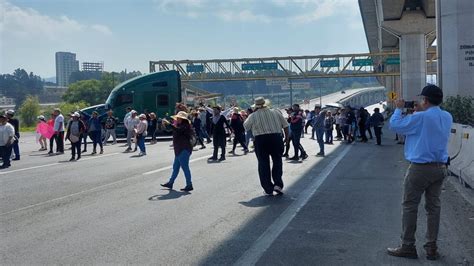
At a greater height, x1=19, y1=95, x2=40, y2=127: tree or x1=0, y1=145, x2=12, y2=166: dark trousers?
x1=19, y1=95, x2=40, y2=127: tree

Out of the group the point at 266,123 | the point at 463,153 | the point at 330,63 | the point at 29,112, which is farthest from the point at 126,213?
the point at 29,112

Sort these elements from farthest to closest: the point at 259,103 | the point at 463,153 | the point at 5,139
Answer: the point at 5,139
the point at 463,153
the point at 259,103

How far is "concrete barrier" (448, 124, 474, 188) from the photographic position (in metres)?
11.5

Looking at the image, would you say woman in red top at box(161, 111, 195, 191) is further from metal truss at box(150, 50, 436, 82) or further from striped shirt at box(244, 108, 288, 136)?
metal truss at box(150, 50, 436, 82)

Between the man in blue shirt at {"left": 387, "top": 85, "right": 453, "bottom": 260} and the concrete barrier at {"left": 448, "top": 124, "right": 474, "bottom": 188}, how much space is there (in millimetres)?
5271

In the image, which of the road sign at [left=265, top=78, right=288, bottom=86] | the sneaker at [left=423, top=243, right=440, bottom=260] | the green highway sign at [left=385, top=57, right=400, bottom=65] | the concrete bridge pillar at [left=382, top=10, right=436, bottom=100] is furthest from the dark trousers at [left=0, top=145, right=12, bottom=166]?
the green highway sign at [left=385, top=57, right=400, bottom=65]

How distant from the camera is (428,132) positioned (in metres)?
6.10

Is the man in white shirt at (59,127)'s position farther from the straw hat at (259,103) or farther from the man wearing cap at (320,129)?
the straw hat at (259,103)

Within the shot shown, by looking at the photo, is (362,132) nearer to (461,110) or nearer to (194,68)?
(461,110)

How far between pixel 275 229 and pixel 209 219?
118 cm

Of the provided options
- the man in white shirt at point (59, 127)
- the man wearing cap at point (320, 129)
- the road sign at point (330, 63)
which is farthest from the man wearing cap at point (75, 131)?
the road sign at point (330, 63)

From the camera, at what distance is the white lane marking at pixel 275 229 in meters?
6.30

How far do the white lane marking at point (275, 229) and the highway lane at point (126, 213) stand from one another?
13 cm

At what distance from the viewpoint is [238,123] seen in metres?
19.5
